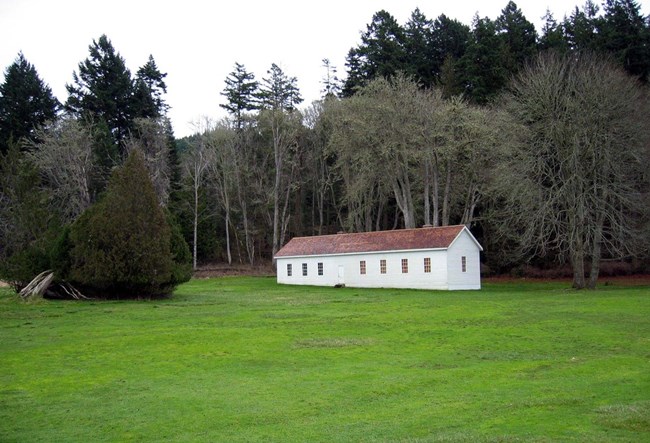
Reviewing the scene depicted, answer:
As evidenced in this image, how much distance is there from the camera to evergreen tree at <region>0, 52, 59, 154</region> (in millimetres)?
70375

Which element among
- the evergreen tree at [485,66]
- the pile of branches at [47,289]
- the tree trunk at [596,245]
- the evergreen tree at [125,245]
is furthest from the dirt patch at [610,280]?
the pile of branches at [47,289]

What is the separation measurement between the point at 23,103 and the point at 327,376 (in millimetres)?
66337

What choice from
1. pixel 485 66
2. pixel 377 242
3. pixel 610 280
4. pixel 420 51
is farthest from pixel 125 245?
pixel 420 51

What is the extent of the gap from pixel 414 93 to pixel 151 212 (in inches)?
1048

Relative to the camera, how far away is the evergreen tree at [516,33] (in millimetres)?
70000

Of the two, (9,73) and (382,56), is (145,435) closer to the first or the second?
(382,56)

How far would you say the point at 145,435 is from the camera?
11.0 m

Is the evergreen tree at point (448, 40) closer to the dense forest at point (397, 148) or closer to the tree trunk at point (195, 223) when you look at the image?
the dense forest at point (397, 148)

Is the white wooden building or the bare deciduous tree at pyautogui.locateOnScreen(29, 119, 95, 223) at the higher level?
the bare deciduous tree at pyautogui.locateOnScreen(29, 119, 95, 223)

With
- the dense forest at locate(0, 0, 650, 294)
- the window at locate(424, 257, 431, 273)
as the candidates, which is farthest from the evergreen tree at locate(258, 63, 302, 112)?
the window at locate(424, 257, 431, 273)

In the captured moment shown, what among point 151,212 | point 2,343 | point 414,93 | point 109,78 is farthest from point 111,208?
point 109,78

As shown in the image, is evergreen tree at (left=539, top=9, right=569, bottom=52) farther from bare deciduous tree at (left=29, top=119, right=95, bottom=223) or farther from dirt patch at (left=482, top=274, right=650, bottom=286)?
bare deciduous tree at (left=29, top=119, right=95, bottom=223)

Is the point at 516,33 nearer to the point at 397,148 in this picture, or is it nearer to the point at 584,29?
the point at 584,29

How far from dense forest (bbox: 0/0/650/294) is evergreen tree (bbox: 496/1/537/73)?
22 cm
